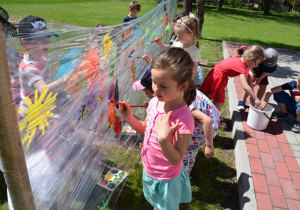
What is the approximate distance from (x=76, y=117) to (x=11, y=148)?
1.82ft

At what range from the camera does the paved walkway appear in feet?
8.34

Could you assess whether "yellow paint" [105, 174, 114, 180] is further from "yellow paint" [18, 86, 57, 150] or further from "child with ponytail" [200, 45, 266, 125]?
"child with ponytail" [200, 45, 266, 125]

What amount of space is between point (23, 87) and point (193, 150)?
166cm

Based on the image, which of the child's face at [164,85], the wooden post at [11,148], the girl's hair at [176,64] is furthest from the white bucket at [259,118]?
the wooden post at [11,148]

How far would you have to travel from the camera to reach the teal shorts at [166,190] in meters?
1.81

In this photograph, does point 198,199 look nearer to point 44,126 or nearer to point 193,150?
point 193,150

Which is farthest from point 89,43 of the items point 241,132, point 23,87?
point 241,132

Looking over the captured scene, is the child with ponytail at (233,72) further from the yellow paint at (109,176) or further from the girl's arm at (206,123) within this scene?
the yellow paint at (109,176)

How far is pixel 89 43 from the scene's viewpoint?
1682 mm

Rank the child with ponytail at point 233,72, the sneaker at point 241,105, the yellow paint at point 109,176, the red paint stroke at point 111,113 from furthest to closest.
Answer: the sneaker at point 241,105 < the child with ponytail at point 233,72 < the yellow paint at point 109,176 < the red paint stroke at point 111,113

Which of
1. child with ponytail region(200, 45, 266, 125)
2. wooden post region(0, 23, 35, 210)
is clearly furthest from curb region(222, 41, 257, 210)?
wooden post region(0, 23, 35, 210)

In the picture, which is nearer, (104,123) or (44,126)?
(44,126)

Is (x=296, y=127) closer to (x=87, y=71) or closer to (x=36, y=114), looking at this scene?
(x=87, y=71)

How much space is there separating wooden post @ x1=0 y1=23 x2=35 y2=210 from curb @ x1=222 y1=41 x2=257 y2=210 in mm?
1998
